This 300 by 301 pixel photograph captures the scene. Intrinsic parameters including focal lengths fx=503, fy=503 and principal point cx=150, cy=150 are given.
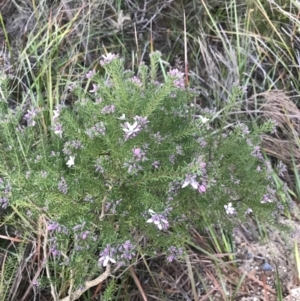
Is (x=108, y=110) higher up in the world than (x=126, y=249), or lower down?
higher up

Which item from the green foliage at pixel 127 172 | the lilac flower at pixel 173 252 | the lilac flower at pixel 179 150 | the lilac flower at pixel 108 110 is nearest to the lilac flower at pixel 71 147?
the green foliage at pixel 127 172

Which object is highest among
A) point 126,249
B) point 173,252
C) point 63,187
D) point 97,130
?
point 97,130

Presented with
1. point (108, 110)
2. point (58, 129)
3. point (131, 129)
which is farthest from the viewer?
point (58, 129)

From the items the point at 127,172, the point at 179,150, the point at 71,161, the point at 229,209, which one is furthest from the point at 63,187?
the point at 229,209

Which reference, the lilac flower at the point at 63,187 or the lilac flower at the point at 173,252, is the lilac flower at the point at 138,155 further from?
the lilac flower at the point at 173,252

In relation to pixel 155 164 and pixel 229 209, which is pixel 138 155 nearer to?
pixel 155 164

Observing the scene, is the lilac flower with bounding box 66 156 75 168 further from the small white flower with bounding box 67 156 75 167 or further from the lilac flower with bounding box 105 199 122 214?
the lilac flower with bounding box 105 199 122 214

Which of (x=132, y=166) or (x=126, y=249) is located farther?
(x=126, y=249)

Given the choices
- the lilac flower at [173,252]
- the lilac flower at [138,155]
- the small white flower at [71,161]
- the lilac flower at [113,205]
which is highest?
the lilac flower at [138,155]

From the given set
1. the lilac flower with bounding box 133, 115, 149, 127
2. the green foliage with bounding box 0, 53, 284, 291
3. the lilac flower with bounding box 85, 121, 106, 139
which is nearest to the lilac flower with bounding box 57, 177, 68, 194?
the green foliage with bounding box 0, 53, 284, 291
